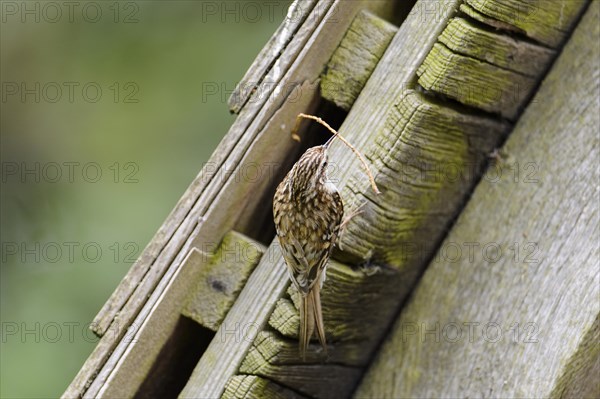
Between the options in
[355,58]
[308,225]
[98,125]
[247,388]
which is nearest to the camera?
[247,388]

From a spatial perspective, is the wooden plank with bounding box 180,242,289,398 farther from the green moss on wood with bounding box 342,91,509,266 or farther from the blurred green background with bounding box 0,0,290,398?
the blurred green background with bounding box 0,0,290,398

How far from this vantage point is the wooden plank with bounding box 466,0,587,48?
2.21 meters

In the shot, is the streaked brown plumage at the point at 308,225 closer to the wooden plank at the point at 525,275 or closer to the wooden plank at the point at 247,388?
the wooden plank at the point at 247,388

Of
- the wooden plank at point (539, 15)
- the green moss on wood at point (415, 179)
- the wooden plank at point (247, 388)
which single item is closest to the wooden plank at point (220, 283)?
the wooden plank at point (247, 388)

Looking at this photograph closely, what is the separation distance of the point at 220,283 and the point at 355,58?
64 centimetres

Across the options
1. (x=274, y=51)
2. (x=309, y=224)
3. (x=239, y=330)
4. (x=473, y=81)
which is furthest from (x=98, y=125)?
(x=473, y=81)

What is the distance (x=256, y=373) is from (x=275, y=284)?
0.21 metres

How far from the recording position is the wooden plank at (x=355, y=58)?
232cm

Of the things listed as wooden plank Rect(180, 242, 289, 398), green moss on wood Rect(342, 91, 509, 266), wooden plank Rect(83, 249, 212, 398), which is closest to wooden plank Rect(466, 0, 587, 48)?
green moss on wood Rect(342, 91, 509, 266)

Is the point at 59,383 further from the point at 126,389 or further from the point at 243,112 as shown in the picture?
the point at 243,112

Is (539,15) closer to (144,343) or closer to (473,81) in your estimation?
(473,81)

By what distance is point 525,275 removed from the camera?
2.39m

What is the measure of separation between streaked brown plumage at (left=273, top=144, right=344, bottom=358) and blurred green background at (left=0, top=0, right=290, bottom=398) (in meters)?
1.51

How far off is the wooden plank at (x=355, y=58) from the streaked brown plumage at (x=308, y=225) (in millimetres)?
160
